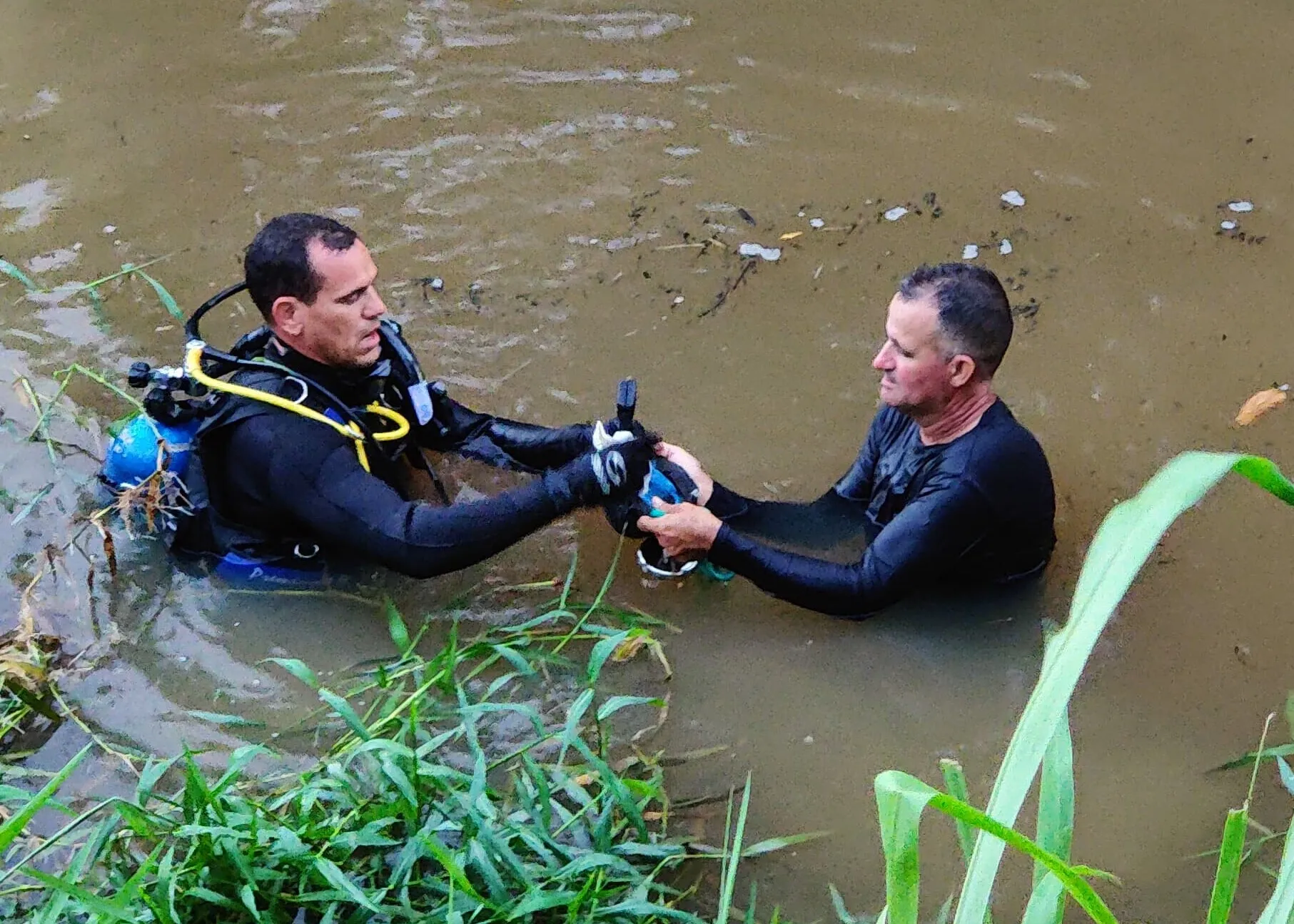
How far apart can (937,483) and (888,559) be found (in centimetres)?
26

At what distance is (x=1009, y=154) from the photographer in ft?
16.7

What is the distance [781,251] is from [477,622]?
214 centimetres

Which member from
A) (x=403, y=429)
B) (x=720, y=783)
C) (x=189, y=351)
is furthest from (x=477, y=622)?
(x=189, y=351)

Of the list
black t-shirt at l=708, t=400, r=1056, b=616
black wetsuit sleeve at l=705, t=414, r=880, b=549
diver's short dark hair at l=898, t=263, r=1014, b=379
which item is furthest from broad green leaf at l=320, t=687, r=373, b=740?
diver's short dark hair at l=898, t=263, r=1014, b=379

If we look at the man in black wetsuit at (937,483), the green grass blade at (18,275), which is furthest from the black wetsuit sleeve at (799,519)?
the green grass blade at (18,275)

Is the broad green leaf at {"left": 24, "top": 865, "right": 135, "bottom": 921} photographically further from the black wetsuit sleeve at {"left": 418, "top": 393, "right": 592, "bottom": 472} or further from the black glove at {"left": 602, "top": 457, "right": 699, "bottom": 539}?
the black wetsuit sleeve at {"left": 418, "top": 393, "right": 592, "bottom": 472}

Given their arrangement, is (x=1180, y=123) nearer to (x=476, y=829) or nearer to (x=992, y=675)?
(x=992, y=675)

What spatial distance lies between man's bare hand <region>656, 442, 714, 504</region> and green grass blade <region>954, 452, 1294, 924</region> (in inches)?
83.6

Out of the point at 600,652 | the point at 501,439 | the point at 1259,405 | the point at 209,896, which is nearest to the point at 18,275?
the point at 501,439

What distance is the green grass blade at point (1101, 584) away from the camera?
1445 mm

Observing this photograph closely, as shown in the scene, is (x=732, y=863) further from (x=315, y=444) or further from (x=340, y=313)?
(x=340, y=313)

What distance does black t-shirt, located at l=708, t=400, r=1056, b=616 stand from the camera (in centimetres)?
318

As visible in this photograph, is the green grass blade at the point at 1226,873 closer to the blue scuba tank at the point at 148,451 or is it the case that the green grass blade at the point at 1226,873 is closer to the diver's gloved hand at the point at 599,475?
the diver's gloved hand at the point at 599,475

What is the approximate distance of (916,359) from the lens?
10.4ft
